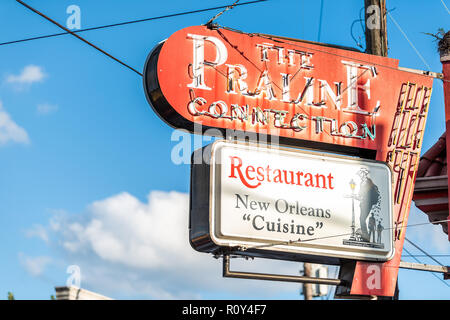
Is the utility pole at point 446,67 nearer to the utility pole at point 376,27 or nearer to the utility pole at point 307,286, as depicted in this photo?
the utility pole at point 376,27

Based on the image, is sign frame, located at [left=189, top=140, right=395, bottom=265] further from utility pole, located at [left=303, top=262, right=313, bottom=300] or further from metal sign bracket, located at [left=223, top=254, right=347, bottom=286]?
utility pole, located at [left=303, top=262, right=313, bottom=300]

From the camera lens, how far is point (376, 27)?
13828 millimetres

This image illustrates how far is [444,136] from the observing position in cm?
1359

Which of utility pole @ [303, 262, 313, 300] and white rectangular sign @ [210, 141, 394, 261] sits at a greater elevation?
utility pole @ [303, 262, 313, 300]

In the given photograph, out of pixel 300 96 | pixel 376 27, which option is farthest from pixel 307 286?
pixel 300 96

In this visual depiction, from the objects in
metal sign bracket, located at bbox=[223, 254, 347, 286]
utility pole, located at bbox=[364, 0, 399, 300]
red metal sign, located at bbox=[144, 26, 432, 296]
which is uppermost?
utility pole, located at bbox=[364, 0, 399, 300]

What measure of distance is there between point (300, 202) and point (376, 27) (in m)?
3.90

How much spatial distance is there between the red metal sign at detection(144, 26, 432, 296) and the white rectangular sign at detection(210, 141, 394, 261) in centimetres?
40

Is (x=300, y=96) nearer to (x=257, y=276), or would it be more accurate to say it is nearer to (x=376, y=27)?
(x=376, y=27)

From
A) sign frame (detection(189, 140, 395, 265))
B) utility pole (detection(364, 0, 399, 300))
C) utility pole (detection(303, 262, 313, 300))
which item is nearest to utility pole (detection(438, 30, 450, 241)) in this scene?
utility pole (detection(364, 0, 399, 300))

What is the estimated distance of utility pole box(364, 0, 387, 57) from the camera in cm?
1366
